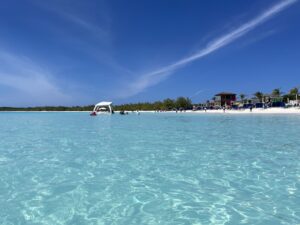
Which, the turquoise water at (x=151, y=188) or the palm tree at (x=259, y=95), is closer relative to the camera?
the turquoise water at (x=151, y=188)

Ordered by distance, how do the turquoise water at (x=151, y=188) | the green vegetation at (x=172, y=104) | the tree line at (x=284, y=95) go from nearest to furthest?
the turquoise water at (x=151, y=188) < the tree line at (x=284, y=95) < the green vegetation at (x=172, y=104)

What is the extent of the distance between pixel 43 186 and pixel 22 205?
1253 millimetres

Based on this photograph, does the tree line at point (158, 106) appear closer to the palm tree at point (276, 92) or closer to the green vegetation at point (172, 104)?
the green vegetation at point (172, 104)

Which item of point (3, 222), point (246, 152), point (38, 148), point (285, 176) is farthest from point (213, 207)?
point (38, 148)

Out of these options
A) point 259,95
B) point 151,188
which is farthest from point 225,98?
point 151,188

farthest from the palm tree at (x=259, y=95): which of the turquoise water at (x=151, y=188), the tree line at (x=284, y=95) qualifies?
the turquoise water at (x=151, y=188)

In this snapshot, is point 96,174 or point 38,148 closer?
point 96,174

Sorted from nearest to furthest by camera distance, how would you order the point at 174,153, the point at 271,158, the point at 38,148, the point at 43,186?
the point at 43,186, the point at 271,158, the point at 174,153, the point at 38,148

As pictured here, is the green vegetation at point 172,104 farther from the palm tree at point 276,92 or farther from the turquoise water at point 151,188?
the turquoise water at point 151,188

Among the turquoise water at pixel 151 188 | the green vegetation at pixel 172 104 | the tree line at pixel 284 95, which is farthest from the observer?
→ the green vegetation at pixel 172 104

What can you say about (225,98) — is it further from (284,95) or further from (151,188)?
(151,188)

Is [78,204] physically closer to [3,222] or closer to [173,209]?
[3,222]

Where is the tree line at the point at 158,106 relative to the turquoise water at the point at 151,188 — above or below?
above

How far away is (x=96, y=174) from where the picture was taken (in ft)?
24.9
